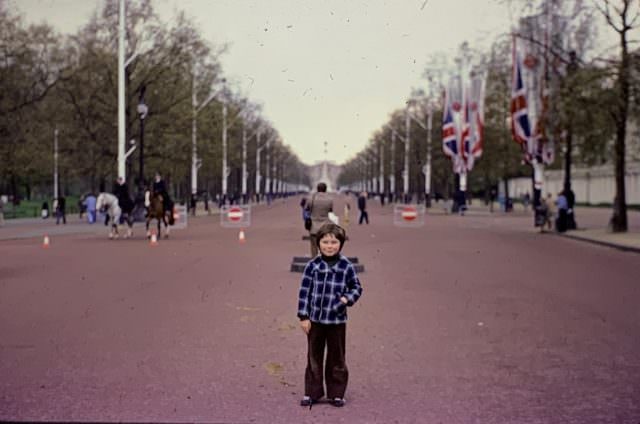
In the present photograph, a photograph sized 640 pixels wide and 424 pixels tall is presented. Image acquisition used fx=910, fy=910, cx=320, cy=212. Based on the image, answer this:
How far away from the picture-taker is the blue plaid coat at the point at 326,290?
6434 mm

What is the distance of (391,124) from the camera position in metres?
121

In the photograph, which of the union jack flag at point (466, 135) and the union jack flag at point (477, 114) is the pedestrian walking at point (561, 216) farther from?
the union jack flag at point (466, 135)

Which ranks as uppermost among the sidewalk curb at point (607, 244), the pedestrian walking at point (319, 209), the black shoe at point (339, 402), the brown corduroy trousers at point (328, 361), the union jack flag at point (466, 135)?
the union jack flag at point (466, 135)

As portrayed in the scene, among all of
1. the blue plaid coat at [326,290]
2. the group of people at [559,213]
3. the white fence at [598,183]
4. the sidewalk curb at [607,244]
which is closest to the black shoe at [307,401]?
the blue plaid coat at [326,290]

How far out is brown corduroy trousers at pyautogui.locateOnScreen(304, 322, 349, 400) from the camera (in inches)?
258

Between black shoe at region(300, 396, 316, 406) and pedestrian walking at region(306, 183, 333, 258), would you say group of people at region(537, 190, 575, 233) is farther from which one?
black shoe at region(300, 396, 316, 406)

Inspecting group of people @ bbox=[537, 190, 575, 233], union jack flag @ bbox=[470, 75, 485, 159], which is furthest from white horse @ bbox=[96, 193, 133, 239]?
union jack flag @ bbox=[470, 75, 485, 159]

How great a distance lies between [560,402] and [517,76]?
35642 mm

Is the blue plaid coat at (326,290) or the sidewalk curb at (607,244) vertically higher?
the blue plaid coat at (326,290)

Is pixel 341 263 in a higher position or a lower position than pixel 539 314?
higher

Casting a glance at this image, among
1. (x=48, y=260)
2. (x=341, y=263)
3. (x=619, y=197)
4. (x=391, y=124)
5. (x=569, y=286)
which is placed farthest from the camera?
(x=391, y=124)

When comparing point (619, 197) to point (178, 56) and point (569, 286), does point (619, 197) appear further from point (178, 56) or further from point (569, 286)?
point (178, 56)

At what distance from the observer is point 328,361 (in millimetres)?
6703

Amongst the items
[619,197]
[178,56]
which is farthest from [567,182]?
[178,56]
